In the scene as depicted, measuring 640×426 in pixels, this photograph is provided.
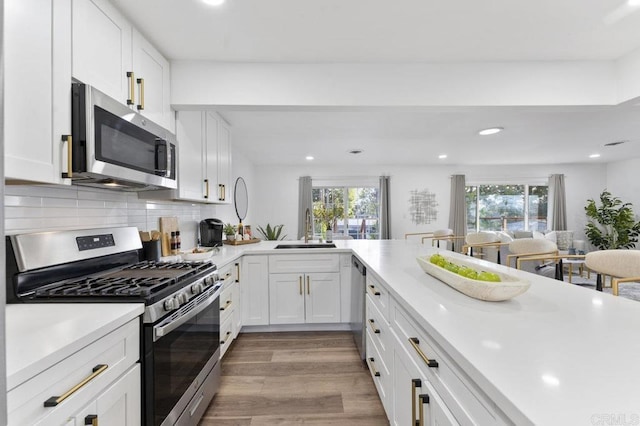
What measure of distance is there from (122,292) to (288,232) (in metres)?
5.90

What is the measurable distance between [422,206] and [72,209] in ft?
22.2

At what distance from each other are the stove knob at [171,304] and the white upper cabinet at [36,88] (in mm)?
646

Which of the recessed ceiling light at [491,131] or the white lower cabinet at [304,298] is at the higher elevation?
the recessed ceiling light at [491,131]

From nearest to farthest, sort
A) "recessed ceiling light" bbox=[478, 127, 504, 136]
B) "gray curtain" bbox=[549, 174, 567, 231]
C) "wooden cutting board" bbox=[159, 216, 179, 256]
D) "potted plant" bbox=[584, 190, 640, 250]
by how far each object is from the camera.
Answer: "wooden cutting board" bbox=[159, 216, 179, 256]
"recessed ceiling light" bbox=[478, 127, 504, 136]
"potted plant" bbox=[584, 190, 640, 250]
"gray curtain" bbox=[549, 174, 567, 231]

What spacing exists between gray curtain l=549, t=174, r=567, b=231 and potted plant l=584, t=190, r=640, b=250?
0.41m

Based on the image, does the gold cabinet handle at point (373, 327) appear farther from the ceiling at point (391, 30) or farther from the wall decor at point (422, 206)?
the wall decor at point (422, 206)

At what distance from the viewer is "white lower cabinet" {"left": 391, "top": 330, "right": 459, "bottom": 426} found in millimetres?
907

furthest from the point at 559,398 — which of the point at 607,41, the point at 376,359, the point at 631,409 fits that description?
the point at 607,41

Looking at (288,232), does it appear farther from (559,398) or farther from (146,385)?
(559,398)

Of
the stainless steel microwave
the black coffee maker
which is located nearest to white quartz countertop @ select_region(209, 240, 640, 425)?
the stainless steel microwave

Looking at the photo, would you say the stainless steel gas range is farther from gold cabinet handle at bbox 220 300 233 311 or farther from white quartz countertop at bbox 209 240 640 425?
white quartz countertop at bbox 209 240 640 425

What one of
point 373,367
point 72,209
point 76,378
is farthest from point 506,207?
point 76,378

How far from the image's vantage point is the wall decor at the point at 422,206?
7.21 meters

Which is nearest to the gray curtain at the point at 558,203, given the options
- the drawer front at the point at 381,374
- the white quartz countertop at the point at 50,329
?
the drawer front at the point at 381,374
